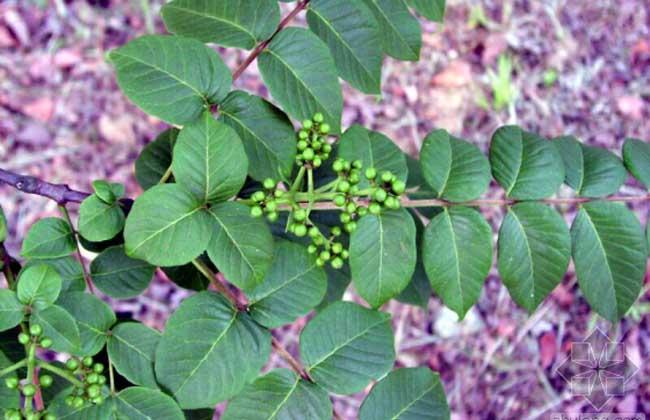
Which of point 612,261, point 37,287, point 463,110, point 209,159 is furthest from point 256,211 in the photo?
point 463,110

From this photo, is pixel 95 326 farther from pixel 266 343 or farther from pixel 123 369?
pixel 266 343

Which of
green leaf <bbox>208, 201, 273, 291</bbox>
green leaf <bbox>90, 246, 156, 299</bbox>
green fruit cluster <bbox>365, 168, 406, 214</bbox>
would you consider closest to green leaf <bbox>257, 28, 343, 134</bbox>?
green fruit cluster <bbox>365, 168, 406, 214</bbox>

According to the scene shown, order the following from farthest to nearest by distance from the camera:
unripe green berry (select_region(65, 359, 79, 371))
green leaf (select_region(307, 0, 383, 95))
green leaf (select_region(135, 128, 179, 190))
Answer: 1. green leaf (select_region(135, 128, 179, 190))
2. green leaf (select_region(307, 0, 383, 95))
3. unripe green berry (select_region(65, 359, 79, 371))

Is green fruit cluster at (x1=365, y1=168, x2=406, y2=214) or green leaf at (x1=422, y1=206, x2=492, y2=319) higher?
green fruit cluster at (x1=365, y1=168, x2=406, y2=214)

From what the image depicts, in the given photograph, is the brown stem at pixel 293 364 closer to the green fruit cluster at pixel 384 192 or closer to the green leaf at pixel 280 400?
the green leaf at pixel 280 400

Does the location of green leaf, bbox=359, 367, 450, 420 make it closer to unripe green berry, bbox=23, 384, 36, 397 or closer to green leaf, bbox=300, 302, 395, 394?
green leaf, bbox=300, 302, 395, 394

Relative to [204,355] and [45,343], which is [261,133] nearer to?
[204,355]

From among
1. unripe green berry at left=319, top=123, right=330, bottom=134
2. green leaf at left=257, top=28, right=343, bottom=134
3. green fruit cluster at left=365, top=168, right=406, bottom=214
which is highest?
green leaf at left=257, top=28, right=343, bottom=134
